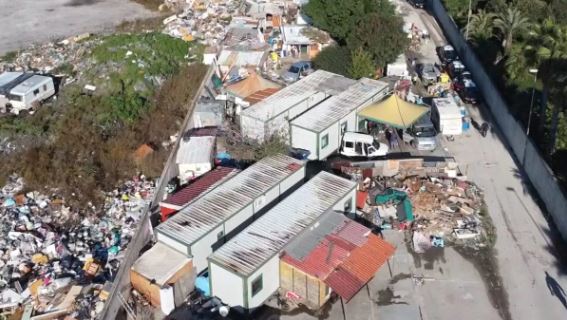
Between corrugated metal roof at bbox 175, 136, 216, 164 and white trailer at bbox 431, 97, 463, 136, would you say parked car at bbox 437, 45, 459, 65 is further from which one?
corrugated metal roof at bbox 175, 136, 216, 164

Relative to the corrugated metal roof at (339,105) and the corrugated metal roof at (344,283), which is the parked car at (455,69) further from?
the corrugated metal roof at (344,283)

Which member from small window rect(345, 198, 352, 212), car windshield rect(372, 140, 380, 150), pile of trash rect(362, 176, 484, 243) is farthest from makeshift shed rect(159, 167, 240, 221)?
car windshield rect(372, 140, 380, 150)

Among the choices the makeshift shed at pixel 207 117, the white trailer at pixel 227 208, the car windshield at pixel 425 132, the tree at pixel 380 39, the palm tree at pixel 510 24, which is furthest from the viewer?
the palm tree at pixel 510 24

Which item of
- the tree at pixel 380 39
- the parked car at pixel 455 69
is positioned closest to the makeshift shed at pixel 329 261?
the tree at pixel 380 39

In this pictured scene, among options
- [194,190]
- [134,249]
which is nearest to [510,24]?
[194,190]

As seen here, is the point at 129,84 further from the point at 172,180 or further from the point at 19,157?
the point at 172,180

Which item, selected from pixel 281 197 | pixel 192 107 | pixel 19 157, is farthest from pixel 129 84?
pixel 281 197
